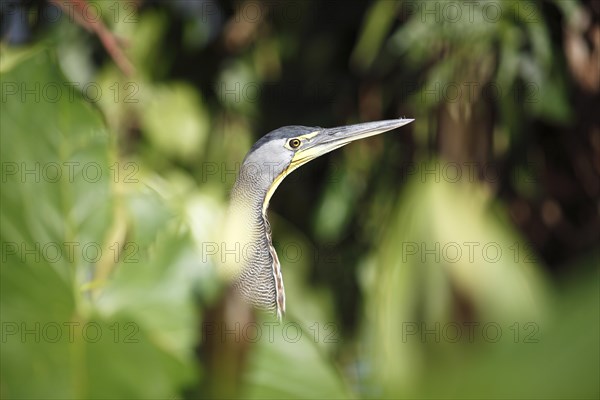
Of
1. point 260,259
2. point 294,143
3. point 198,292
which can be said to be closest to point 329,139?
point 294,143

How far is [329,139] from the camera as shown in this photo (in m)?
0.85

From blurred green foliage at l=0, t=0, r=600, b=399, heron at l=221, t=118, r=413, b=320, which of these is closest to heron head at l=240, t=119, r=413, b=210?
heron at l=221, t=118, r=413, b=320

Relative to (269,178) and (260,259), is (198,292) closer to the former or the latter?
(260,259)

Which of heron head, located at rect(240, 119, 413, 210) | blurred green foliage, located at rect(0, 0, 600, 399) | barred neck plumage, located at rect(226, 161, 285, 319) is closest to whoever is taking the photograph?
blurred green foliage, located at rect(0, 0, 600, 399)

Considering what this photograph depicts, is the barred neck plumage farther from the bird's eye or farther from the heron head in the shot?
the bird's eye

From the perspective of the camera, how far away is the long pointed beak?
792mm

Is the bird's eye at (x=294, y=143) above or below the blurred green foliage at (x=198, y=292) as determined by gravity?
above

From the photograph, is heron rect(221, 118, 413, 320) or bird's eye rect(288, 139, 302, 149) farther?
bird's eye rect(288, 139, 302, 149)

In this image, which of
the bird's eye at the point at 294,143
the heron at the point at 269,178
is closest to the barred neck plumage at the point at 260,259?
the heron at the point at 269,178

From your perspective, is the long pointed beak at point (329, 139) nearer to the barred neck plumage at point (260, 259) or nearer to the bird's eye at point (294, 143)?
the bird's eye at point (294, 143)

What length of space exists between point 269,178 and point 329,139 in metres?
0.13

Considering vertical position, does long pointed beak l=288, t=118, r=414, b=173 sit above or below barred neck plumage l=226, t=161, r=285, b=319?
above

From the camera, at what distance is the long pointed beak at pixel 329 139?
0.79 m

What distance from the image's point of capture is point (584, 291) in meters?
0.14
